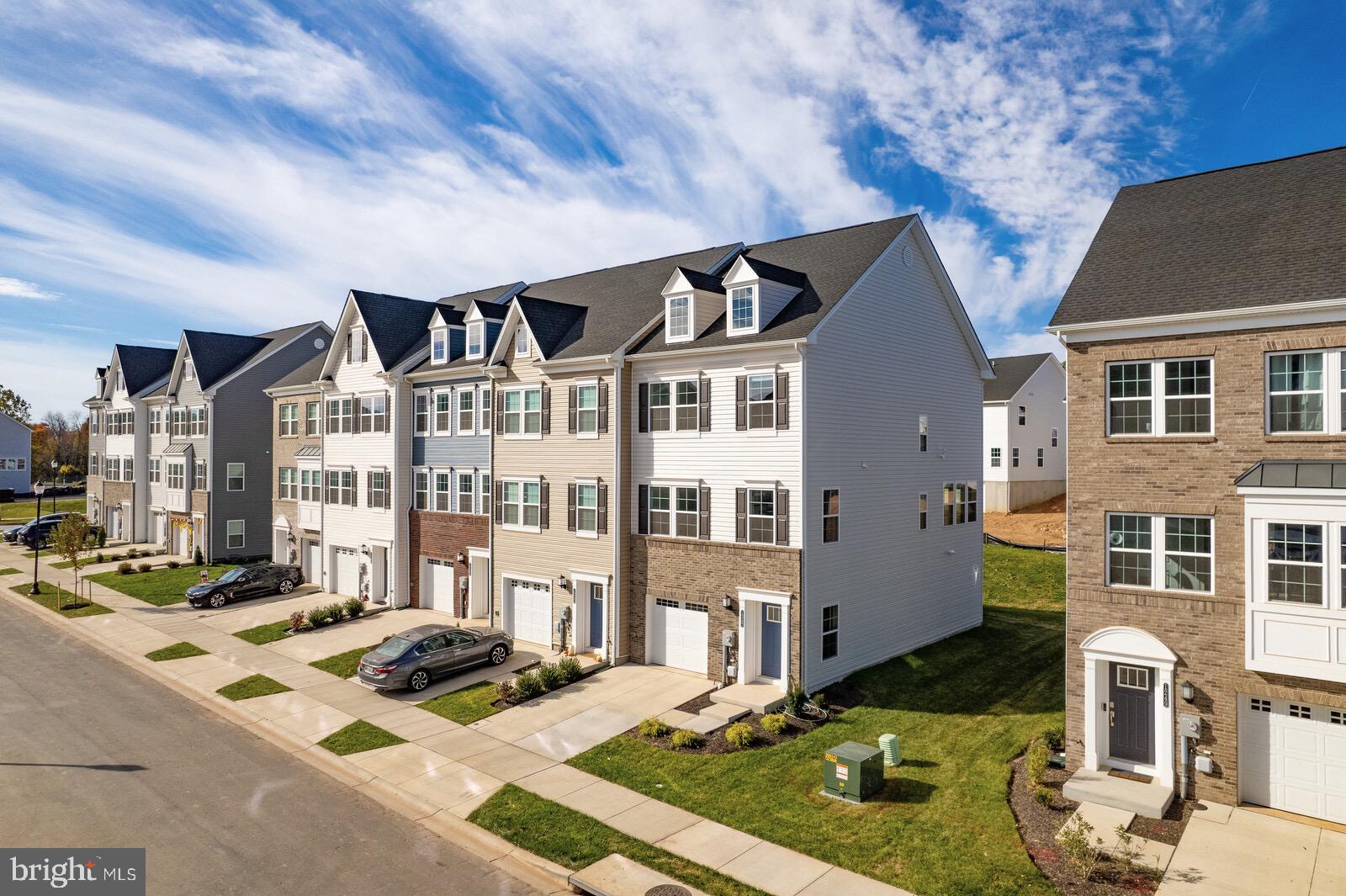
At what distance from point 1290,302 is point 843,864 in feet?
41.8

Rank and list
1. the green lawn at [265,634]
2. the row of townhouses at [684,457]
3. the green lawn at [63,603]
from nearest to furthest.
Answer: the row of townhouses at [684,457] < the green lawn at [265,634] < the green lawn at [63,603]

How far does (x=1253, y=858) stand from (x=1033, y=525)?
35686 mm

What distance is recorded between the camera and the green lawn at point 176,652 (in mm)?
26234

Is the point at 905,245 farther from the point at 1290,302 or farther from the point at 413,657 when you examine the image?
the point at 413,657

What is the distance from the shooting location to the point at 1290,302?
14.0m

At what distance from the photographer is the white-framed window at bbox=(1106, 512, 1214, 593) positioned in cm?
1499

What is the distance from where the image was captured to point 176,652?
26.9 meters

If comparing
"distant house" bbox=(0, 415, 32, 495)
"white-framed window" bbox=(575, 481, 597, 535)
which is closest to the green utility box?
"white-framed window" bbox=(575, 481, 597, 535)

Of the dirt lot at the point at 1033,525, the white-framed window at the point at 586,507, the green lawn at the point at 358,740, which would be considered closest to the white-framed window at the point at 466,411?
the white-framed window at the point at 586,507

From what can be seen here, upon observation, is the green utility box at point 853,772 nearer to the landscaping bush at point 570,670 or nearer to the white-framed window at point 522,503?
the landscaping bush at point 570,670

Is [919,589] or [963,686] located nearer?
[963,686]

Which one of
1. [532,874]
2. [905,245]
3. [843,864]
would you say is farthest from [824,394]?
[532,874]

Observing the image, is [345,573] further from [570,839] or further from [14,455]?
[14,455]

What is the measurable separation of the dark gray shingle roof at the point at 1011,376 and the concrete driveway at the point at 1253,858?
129 ft
